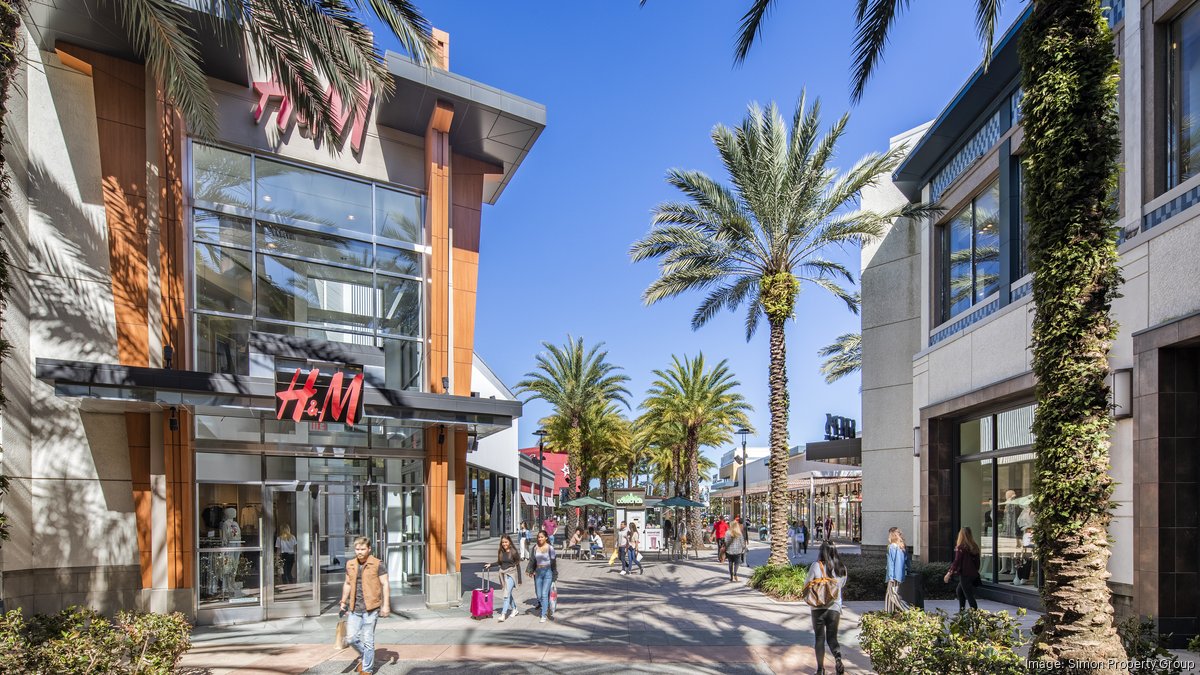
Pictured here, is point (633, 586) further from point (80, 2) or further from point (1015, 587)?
point (80, 2)

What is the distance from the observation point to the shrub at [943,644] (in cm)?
655

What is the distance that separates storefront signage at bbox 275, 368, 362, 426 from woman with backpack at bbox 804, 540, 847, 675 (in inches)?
326

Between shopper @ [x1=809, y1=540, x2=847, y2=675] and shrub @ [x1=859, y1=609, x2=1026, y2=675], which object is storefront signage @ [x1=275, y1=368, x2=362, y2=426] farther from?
shrub @ [x1=859, y1=609, x2=1026, y2=675]

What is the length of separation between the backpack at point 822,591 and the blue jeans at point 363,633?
Result: 541 cm

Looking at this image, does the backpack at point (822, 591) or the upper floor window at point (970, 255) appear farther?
the upper floor window at point (970, 255)

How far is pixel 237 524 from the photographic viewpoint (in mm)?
14562

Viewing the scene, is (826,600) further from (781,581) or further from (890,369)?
(890,369)

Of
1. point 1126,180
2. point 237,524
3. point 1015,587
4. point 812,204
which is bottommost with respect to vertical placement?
point 1015,587

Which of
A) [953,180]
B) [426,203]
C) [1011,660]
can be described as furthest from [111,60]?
[953,180]

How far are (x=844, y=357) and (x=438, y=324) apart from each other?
95.0 ft

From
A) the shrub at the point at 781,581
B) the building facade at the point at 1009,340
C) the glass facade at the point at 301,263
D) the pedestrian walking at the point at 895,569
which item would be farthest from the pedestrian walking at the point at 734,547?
the glass facade at the point at 301,263

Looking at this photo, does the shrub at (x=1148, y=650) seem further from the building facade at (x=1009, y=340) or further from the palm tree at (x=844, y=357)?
the palm tree at (x=844, y=357)

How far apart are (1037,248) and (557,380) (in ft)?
115

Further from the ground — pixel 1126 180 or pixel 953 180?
pixel 953 180
